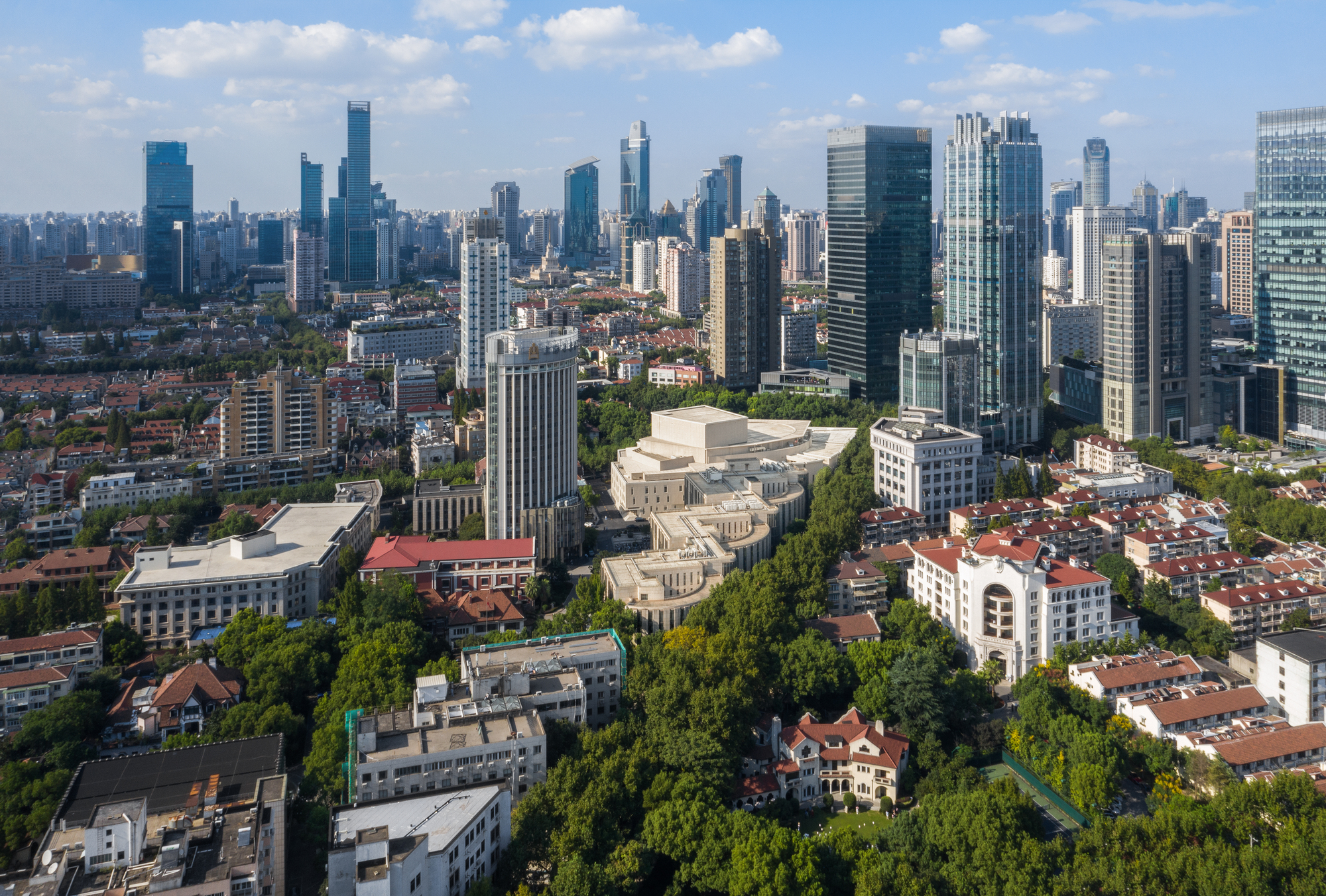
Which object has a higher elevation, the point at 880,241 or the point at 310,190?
the point at 310,190

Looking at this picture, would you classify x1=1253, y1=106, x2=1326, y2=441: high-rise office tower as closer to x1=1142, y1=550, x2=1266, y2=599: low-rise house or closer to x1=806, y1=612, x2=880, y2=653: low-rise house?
x1=1142, y1=550, x2=1266, y2=599: low-rise house

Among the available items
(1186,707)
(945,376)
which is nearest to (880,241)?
(945,376)

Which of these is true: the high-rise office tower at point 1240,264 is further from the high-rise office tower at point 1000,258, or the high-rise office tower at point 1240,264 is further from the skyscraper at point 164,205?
the skyscraper at point 164,205

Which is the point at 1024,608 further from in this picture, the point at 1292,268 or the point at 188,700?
the point at 1292,268

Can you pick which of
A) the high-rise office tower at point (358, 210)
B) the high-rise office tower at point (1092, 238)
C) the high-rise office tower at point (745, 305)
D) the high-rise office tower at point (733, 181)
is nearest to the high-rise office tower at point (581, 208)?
the high-rise office tower at point (733, 181)

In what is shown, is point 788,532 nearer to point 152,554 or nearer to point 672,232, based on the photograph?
point 152,554
